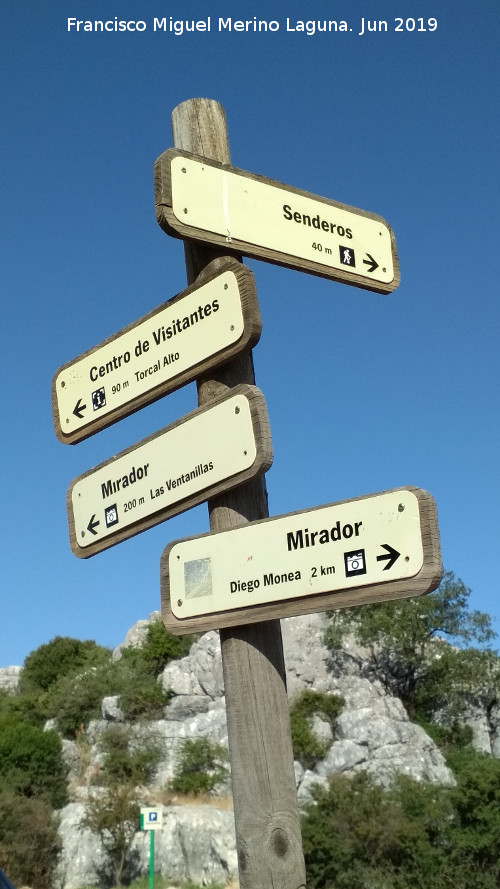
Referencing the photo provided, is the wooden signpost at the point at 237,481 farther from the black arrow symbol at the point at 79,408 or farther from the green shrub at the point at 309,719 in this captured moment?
the green shrub at the point at 309,719

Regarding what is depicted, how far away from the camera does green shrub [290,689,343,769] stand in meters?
40.2

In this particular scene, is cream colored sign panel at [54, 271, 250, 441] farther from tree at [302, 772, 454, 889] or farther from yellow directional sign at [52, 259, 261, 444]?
tree at [302, 772, 454, 889]

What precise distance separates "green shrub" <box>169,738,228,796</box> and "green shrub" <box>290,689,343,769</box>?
3305mm

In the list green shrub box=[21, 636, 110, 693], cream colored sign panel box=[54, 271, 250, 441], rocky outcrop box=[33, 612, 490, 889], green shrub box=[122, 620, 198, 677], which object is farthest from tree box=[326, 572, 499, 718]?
Result: cream colored sign panel box=[54, 271, 250, 441]

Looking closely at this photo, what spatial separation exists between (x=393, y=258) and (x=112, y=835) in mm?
35067

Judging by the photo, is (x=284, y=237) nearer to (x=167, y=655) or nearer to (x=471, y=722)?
(x=471, y=722)

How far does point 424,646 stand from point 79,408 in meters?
47.9

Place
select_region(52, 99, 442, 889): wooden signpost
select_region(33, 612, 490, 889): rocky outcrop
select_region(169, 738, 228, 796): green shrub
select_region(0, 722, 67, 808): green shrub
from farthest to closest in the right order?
1. select_region(0, 722, 67, 808): green shrub
2. select_region(169, 738, 228, 796): green shrub
3. select_region(33, 612, 490, 889): rocky outcrop
4. select_region(52, 99, 442, 889): wooden signpost

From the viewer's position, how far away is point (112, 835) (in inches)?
1377

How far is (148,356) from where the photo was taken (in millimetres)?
3785

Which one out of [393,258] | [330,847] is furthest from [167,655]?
[393,258]

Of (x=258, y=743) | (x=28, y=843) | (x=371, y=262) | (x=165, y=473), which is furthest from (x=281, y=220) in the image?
(x=28, y=843)

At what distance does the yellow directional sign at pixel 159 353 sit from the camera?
344 centimetres

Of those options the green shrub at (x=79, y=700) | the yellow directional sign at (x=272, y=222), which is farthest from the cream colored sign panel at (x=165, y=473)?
the green shrub at (x=79, y=700)
